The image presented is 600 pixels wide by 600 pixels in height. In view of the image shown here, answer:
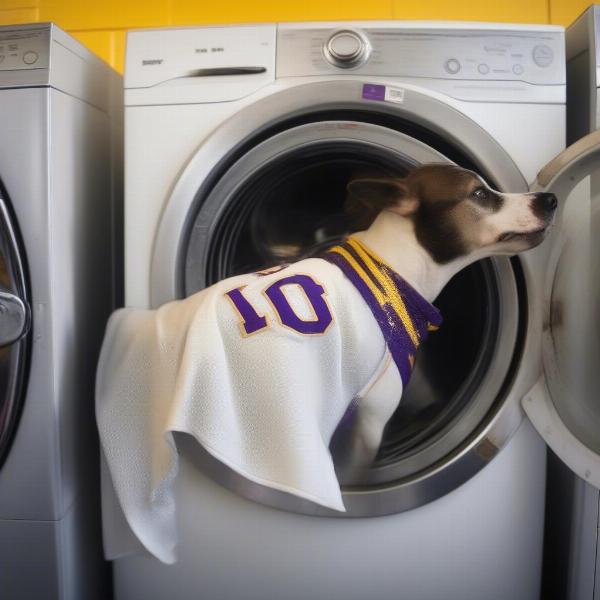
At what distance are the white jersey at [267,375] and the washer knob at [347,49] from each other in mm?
275

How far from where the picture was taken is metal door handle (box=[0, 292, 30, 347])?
738 millimetres

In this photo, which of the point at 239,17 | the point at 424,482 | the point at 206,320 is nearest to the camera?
the point at 206,320

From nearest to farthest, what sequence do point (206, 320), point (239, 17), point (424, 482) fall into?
1. point (206, 320)
2. point (424, 482)
3. point (239, 17)

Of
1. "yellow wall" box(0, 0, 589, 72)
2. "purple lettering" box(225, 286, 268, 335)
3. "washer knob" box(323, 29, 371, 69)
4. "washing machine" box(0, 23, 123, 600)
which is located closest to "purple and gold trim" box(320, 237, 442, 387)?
"purple lettering" box(225, 286, 268, 335)

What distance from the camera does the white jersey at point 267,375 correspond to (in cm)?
65

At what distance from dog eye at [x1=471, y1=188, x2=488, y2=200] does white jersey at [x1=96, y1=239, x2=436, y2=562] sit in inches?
5.7

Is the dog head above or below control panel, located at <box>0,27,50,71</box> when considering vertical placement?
below

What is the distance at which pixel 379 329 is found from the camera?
67 centimetres

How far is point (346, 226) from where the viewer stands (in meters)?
0.83

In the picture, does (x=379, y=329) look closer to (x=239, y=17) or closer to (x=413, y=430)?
(x=413, y=430)

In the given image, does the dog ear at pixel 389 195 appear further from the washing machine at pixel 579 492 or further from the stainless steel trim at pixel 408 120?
the washing machine at pixel 579 492

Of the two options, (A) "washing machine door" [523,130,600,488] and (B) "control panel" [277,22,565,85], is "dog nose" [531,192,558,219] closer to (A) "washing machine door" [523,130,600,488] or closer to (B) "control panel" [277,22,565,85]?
(A) "washing machine door" [523,130,600,488]

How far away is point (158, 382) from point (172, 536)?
22 centimetres

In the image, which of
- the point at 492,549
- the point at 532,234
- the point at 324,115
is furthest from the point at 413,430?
the point at 324,115
